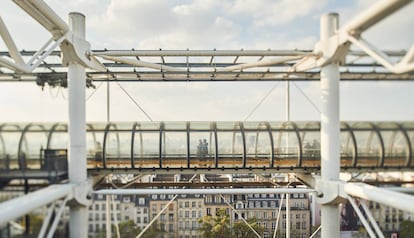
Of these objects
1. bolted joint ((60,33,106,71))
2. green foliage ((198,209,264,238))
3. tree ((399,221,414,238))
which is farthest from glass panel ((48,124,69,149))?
tree ((399,221,414,238))

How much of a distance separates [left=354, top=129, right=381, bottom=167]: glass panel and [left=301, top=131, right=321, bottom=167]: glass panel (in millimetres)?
676

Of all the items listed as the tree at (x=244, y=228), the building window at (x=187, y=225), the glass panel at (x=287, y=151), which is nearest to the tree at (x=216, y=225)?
Result: the building window at (x=187, y=225)

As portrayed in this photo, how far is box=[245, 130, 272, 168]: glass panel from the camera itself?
16.3 ft

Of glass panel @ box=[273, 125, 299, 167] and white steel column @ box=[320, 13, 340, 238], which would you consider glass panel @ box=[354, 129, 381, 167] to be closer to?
white steel column @ box=[320, 13, 340, 238]

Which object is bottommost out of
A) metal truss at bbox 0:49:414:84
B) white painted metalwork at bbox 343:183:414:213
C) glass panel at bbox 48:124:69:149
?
white painted metalwork at bbox 343:183:414:213

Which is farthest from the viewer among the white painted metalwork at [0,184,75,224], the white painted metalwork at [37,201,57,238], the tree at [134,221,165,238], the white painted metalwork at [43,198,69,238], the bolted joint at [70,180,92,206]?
the tree at [134,221,165,238]

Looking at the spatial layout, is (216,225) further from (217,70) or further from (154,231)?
(217,70)

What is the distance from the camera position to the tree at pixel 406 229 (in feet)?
12.3

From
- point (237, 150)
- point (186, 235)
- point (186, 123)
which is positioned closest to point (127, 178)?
point (186, 123)

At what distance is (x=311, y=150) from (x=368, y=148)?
98cm

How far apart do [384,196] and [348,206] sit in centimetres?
148

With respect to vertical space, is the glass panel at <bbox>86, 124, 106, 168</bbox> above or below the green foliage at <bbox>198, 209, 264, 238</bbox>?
above

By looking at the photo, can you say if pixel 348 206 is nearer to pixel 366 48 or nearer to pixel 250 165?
pixel 250 165

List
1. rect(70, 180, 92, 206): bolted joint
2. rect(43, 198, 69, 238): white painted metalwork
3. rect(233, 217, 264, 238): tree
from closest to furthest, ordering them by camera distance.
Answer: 1. rect(43, 198, 69, 238): white painted metalwork
2. rect(70, 180, 92, 206): bolted joint
3. rect(233, 217, 264, 238): tree
